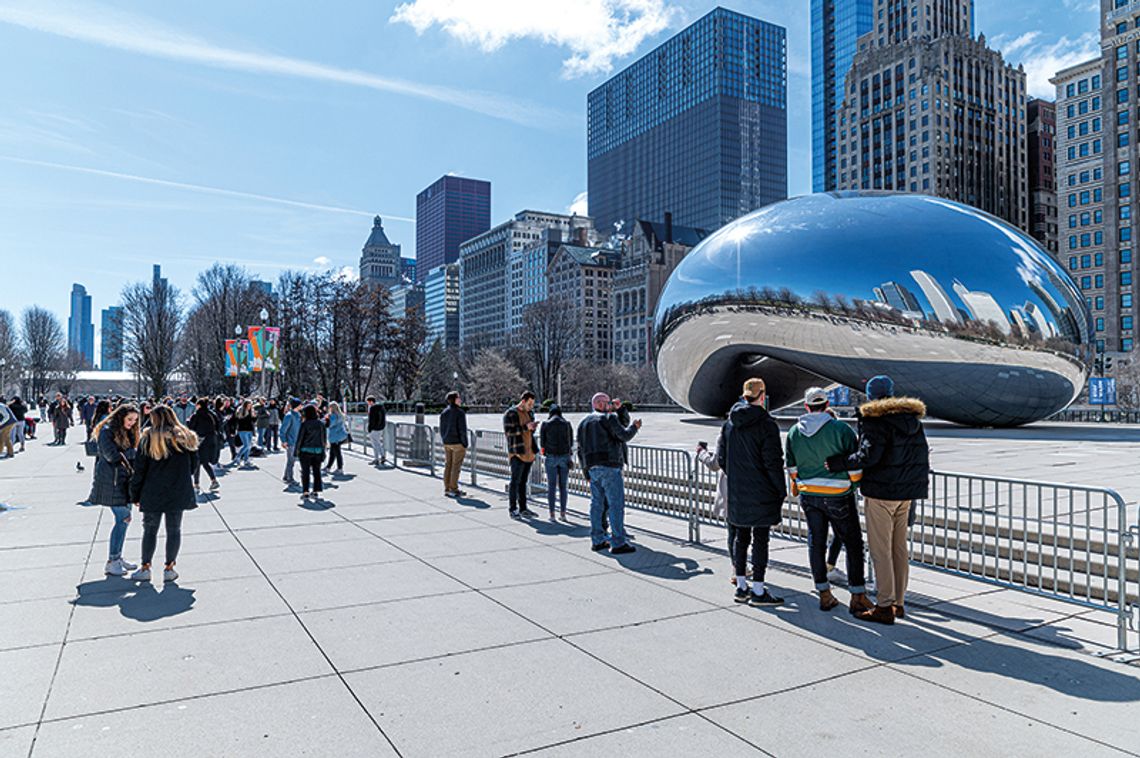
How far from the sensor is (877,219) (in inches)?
973

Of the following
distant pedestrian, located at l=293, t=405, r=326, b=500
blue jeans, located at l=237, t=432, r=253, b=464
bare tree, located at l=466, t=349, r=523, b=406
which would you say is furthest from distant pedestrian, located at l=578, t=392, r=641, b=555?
bare tree, located at l=466, t=349, r=523, b=406

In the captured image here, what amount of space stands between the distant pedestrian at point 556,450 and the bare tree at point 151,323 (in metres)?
67.5

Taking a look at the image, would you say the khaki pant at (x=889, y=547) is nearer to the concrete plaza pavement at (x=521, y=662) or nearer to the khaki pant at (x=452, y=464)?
the concrete plaza pavement at (x=521, y=662)

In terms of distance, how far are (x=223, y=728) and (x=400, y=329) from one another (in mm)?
61456

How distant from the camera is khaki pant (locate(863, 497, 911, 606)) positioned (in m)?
6.08

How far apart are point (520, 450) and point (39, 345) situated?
10529 cm

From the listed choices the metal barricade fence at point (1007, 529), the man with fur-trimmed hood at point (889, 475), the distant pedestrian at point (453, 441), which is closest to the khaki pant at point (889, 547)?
the man with fur-trimmed hood at point (889, 475)

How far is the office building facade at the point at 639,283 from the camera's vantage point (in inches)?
5679

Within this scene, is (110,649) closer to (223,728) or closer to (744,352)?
(223,728)

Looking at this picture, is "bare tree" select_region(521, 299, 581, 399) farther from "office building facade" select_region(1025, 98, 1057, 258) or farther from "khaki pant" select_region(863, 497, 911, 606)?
"office building facade" select_region(1025, 98, 1057, 258)

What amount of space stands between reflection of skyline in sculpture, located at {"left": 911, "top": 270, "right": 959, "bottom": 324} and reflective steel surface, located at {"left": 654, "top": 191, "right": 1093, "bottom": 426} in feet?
0.11

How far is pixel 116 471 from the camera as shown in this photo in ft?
24.5

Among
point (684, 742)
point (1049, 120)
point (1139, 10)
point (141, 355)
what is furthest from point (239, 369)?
point (1049, 120)

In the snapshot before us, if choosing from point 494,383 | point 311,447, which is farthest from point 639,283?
point 311,447
